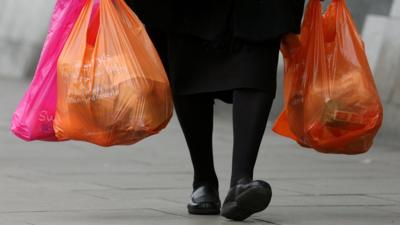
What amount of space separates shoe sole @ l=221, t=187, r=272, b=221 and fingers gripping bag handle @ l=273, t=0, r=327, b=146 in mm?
478

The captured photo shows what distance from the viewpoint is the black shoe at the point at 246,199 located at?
463 centimetres

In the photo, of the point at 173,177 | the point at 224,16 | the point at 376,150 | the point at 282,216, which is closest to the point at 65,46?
the point at 224,16

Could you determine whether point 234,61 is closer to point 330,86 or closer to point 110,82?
point 330,86

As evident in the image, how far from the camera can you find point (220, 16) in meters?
4.84

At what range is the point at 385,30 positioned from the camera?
27.9 feet

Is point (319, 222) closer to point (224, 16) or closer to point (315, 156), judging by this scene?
point (224, 16)

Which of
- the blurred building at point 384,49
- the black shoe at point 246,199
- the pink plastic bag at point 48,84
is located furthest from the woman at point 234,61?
the blurred building at point 384,49

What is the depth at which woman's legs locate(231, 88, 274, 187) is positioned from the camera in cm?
479

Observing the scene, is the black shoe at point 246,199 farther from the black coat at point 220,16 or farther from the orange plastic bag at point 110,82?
the black coat at point 220,16

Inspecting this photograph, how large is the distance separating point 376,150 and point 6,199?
3387mm

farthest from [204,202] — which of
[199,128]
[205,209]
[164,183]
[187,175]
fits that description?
[187,175]

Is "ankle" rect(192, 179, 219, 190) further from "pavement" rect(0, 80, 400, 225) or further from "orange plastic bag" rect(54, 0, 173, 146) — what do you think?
"orange plastic bag" rect(54, 0, 173, 146)

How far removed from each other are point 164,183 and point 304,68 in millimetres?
1484

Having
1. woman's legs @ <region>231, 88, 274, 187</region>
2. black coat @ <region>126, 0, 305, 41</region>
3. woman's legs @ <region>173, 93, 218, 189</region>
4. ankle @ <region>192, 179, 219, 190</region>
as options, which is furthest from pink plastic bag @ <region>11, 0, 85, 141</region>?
woman's legs @ <region>231, 88, 274, 187</region>
